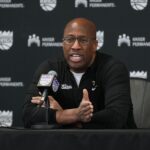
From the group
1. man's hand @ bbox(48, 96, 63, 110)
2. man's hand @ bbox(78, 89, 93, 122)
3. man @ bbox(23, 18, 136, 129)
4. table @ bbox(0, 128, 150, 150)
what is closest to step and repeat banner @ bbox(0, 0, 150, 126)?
man @ bbox(23, 18, 136, 129)

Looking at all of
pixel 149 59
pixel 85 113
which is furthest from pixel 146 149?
pixel 149 59

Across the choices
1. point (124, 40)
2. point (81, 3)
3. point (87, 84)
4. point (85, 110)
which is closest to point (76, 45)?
point (87, 84)

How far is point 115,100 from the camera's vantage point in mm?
2729

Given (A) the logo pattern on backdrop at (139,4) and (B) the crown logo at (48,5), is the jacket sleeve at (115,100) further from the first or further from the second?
(B) the crown logo at (48,5)

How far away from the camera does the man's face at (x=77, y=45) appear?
2855mm

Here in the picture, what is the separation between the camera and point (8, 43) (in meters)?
4.48

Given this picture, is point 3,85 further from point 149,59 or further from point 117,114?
point 117,114

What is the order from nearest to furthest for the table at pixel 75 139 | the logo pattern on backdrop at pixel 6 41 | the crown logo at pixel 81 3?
the table at pixel 75 139 < the crown logo at pixel 81 3 < the logo pattern on backdrop at pixel 6 41

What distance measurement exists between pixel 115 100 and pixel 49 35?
5.89ft

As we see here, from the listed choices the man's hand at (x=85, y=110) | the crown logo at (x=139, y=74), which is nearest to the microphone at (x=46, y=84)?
the man's hand at (x=85, y=110)

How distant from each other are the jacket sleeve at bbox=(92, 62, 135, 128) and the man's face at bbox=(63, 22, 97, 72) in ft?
0.47

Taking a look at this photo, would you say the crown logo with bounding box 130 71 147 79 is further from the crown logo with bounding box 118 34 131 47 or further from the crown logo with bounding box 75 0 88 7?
the crown logo with bounding box 75 0 88 7

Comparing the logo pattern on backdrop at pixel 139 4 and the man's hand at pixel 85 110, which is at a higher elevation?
the logo pattern on backdrop at pixel 139 4

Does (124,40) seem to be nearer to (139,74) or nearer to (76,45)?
(139,74)
